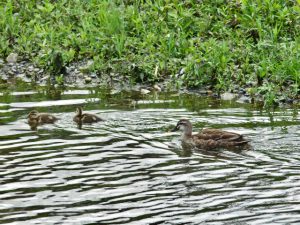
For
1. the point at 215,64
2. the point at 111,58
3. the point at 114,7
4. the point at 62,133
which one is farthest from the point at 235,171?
the point at 114,7

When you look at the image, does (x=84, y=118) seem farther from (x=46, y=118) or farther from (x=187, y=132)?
(x=187, y=132)

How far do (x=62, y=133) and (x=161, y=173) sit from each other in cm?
337

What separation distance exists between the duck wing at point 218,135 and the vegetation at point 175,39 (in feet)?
10.4

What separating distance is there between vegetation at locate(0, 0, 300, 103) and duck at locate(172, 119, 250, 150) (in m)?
2.91

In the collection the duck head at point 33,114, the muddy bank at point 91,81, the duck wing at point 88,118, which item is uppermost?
the muddy bank at point 91,81

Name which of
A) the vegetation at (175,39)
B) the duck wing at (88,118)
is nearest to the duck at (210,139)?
the duck wing at (88,118)

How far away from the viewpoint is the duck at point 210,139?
45.5 ft

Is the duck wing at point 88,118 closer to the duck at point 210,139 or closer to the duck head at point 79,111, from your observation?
the duck head at point 79,111

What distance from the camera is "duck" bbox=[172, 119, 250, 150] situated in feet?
45.5

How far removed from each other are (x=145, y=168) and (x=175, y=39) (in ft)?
26.3

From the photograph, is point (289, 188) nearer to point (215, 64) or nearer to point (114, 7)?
point (215, 64)

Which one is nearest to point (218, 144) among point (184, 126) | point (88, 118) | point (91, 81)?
point (184, 126)

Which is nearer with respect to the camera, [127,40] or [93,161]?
[93,161]

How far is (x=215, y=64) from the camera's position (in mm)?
18734
